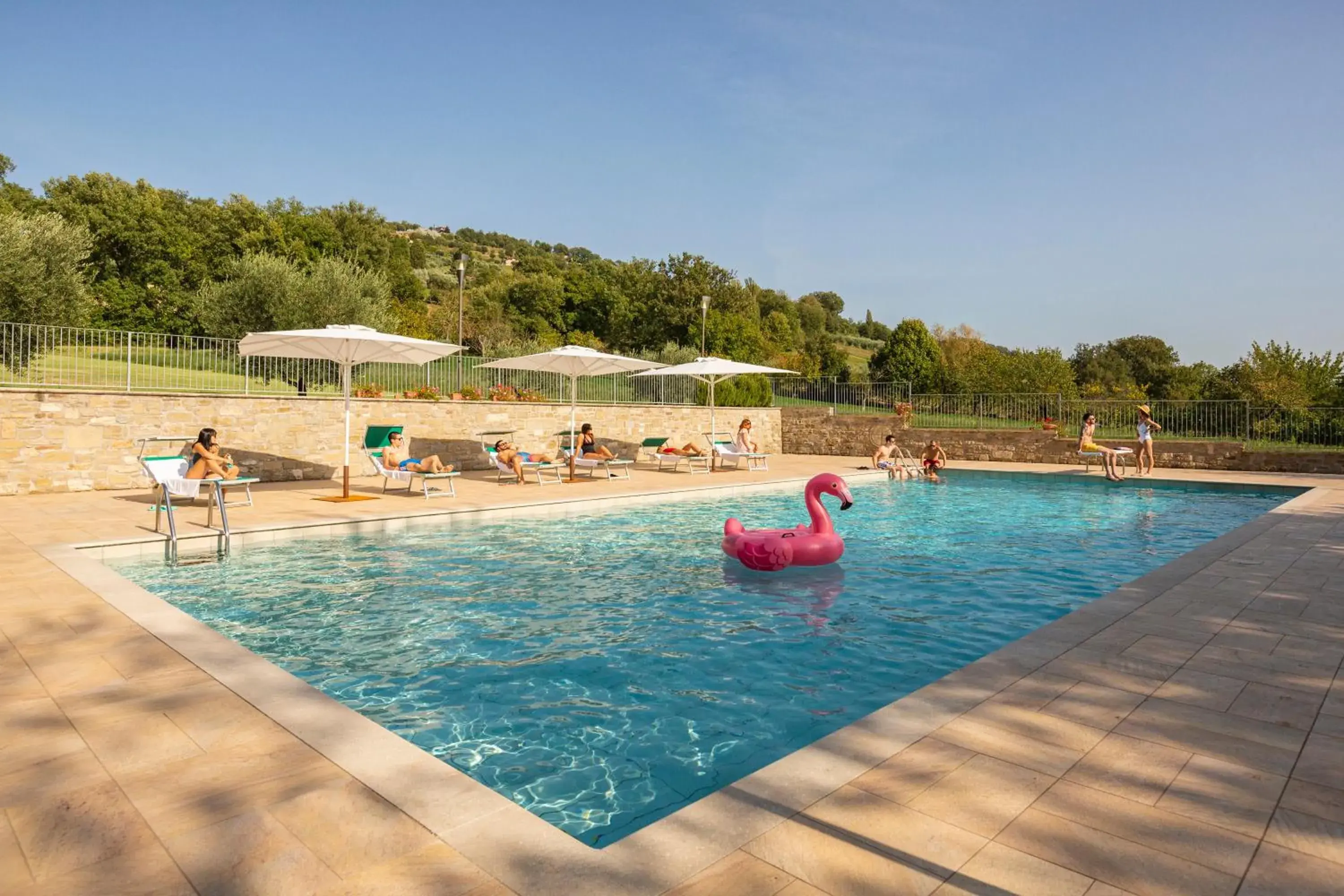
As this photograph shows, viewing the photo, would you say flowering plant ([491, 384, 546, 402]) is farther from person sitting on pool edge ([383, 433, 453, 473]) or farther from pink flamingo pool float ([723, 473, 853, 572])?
pink flamingo pool float ([723, 473, 853, 572])

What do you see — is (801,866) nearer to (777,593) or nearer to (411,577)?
(777,593)

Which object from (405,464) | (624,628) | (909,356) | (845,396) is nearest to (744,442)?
(845,396)

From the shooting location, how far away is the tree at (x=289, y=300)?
2541cm

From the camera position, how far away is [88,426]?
12.6m

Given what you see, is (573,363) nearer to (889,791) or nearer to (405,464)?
(405,464)

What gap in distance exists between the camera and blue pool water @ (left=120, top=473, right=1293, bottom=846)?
3633 mm

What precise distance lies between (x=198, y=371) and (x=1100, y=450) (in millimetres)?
20069

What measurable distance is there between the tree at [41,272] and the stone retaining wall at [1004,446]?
23.3 m

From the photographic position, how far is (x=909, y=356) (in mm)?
58969

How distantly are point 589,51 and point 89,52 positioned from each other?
1757 centimetres

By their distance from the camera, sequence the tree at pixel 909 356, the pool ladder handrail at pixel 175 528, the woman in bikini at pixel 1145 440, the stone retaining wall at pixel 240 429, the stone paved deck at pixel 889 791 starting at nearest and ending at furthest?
the stone paved deck at pixel 889 791 < the pool ladder handrail at pixel 175 528 < the stone retaining wall at pixel 240 429 < the woman in bikini at pixel 1145 440 < the tree at pixel 909 356

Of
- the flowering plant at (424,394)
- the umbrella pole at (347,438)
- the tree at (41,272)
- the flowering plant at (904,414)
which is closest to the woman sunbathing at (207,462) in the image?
the umbrella pole at (347,438)

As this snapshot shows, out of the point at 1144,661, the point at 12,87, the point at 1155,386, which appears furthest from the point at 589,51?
the point at 1155,386

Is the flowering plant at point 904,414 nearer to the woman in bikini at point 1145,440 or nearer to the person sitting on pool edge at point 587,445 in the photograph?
the woman in bikini at point 1145,440
